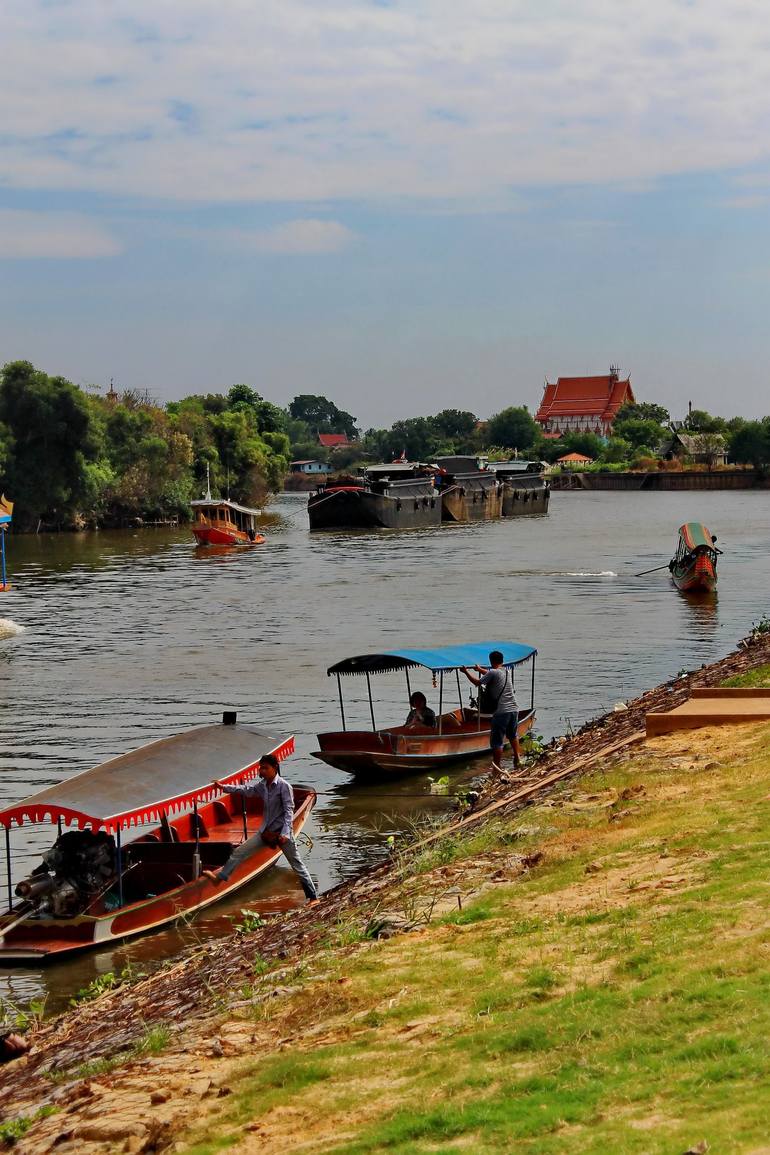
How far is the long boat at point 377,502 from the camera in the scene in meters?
88.6

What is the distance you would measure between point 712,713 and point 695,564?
96.1 feet

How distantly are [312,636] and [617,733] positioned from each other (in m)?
19.3

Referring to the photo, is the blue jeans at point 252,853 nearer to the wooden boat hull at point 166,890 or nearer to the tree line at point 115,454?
the wooden boat hull at point 166,890

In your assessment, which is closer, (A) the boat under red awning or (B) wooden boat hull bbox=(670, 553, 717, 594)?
(A) the boat under red awning

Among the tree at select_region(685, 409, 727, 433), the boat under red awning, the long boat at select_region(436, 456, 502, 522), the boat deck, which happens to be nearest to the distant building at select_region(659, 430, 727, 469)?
the tree at select_region(685, 409, 727, 433)

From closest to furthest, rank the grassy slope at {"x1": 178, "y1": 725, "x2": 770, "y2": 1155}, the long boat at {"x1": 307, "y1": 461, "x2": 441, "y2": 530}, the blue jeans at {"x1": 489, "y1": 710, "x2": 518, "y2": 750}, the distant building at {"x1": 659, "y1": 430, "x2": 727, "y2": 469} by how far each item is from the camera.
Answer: the grassy slope at {"x1": 178, "y1": 725, "x2": 770, "y2": 1155} < the blue jeans at {"x1": 489, "y1": 710, "x2": 518, "y2": 750} < the long boat at {"x1": 307, "y1": 461, "x2": 441, "y2": 530} < the distant building at {"x1": 659, "y1": 430, "x2": 727, "y2": 469}

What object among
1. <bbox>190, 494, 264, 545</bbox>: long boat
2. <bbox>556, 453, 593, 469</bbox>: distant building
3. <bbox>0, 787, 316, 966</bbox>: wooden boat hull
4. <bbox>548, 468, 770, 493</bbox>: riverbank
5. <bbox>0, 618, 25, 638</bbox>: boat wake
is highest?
<bbox>556, 453, 593, 469</bbox>: distant building

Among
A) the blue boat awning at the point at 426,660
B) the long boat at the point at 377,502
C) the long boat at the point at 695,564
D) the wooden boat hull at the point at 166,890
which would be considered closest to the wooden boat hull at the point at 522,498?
the long boat at the point at 377,502

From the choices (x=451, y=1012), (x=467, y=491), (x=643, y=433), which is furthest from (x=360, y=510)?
(x=643, y=433)

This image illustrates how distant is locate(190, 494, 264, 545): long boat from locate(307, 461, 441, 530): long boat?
11.8 m

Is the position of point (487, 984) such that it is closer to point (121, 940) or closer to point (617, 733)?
point (121, 940)

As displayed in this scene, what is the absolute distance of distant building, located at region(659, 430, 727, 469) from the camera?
16112 cm

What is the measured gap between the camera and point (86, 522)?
297 ft

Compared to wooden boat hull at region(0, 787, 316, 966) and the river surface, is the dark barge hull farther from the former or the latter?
wooden boat hull at region(0, 787, 316, 966)
